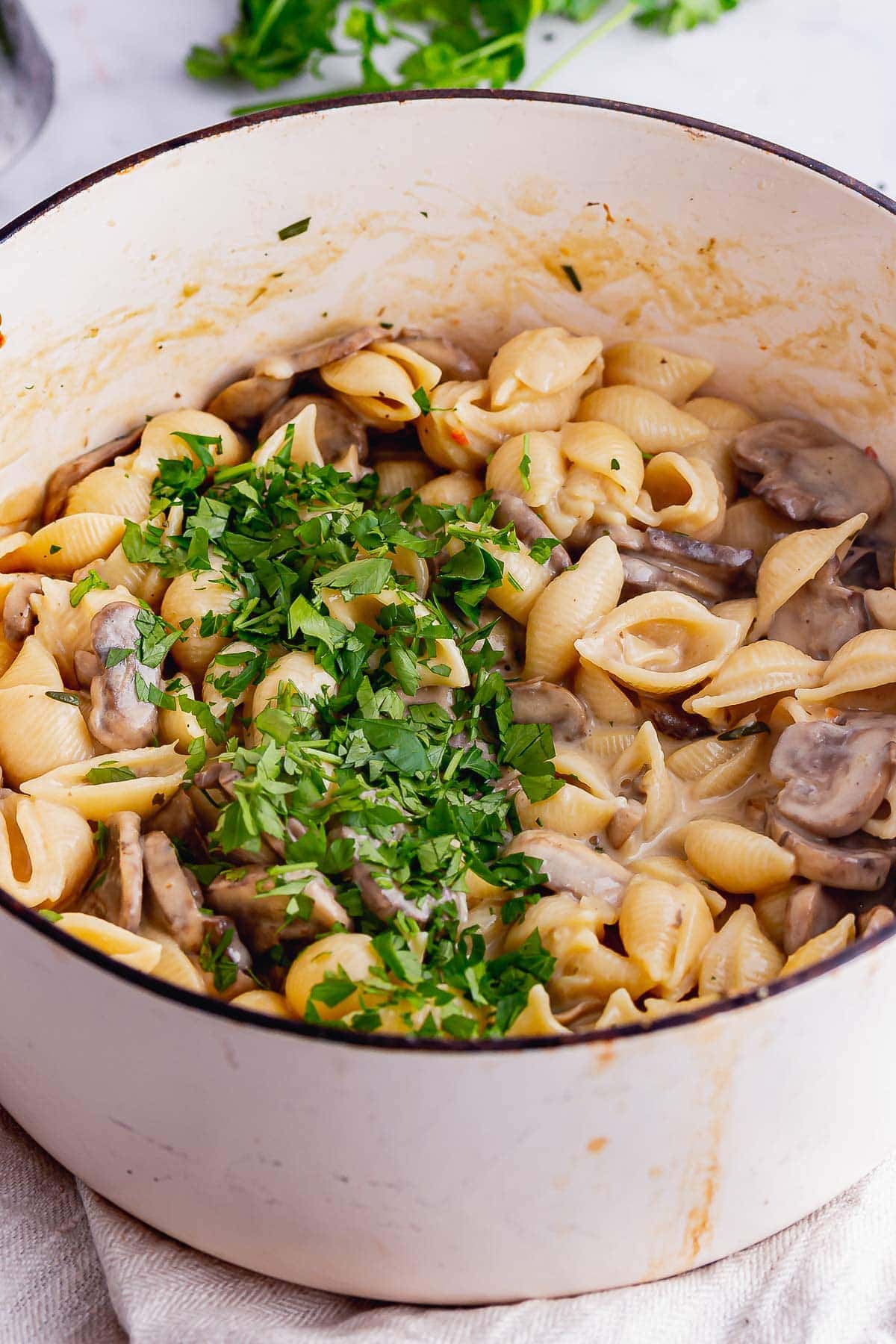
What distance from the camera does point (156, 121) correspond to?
3.42m

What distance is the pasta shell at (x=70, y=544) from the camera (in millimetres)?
2334

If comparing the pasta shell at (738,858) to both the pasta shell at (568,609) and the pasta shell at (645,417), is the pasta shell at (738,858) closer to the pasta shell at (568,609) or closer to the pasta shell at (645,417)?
the pasta shell at (568,609)

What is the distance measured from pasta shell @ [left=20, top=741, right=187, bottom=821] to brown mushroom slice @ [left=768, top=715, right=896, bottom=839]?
849 mm

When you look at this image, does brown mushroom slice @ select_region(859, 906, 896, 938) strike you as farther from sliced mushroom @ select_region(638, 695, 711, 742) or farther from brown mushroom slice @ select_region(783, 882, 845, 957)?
sliced mushroom @ select_region(638, 695, 711, 742)

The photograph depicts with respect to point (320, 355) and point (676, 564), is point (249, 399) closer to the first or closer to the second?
point (320, 355)

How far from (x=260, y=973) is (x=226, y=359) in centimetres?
119

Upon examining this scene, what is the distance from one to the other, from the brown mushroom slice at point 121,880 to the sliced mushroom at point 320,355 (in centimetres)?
91

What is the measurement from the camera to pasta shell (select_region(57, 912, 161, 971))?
69.6 inches

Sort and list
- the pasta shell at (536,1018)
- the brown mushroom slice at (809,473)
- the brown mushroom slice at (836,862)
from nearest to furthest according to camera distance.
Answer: the pasta shell at (536,1018) → the brown mushroom slice at (836,862) → the brown mushroom slice at (809,473)

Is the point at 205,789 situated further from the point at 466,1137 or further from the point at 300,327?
the point at 300,327

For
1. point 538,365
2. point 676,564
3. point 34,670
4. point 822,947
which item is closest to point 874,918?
point 822,947

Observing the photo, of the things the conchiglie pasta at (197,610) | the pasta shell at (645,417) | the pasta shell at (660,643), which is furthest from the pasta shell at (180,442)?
the pasta shell at (660,643)

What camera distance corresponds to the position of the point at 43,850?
1.93 meters

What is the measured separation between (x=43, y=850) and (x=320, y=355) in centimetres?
105
